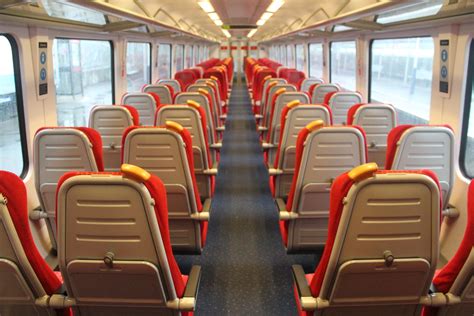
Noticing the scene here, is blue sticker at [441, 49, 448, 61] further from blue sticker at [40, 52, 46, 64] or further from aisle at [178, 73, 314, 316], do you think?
blue sticker at [40, 52, 46, 64]

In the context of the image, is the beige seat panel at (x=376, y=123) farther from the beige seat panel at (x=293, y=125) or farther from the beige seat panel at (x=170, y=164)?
the beige seat panel at (x=170, y=164)

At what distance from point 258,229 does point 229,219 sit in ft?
1.49

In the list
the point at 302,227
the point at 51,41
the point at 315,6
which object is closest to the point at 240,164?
the point at 315,6

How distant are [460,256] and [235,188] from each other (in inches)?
181

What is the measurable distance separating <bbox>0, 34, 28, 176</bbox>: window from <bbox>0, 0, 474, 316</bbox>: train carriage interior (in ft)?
0.04

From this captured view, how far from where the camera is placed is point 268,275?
12.8 feet

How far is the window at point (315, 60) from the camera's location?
1343 centimetres

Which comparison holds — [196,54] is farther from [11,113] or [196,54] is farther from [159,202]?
[159,202]

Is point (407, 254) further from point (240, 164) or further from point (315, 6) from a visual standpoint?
point (315, 6)

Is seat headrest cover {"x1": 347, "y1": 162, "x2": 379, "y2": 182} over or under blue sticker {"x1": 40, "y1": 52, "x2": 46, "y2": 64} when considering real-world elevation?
under

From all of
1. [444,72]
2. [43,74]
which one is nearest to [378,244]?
[444,72]

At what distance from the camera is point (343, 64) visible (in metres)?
10.4

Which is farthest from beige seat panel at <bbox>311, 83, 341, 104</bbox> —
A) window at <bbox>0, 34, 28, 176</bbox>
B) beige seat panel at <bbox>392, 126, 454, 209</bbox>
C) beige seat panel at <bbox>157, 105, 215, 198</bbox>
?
window at <bbox>0, 34, 28, 176</bbox>

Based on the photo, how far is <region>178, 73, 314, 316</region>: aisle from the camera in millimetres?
3453
